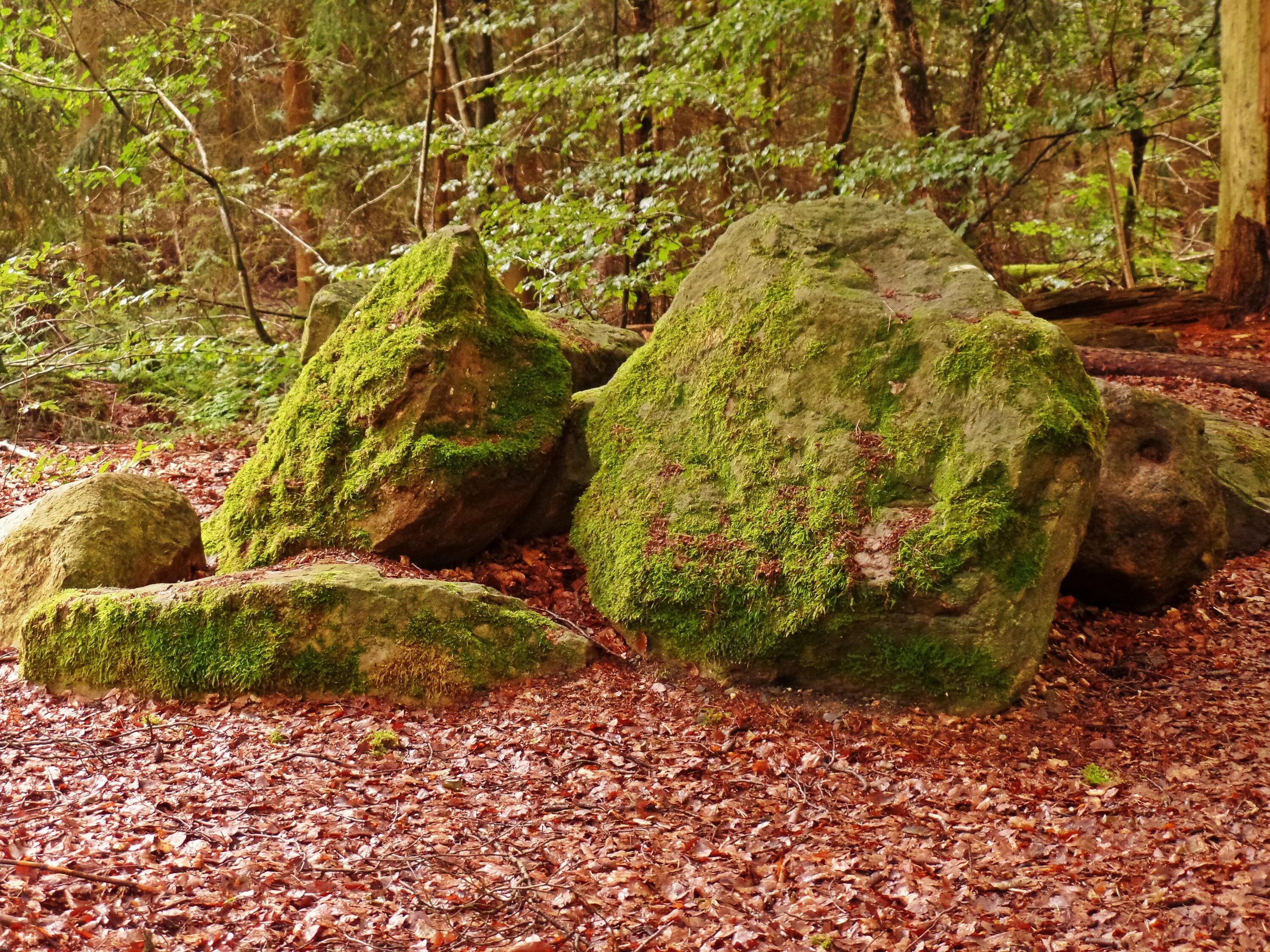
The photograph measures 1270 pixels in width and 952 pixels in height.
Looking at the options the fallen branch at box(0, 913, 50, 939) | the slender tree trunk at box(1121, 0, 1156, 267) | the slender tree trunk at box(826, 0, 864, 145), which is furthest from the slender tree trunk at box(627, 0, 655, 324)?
the fallen branch at box(0, 913, 50, 939)

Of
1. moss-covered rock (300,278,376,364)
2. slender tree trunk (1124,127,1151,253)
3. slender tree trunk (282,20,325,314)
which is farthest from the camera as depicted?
slender tree trunk (282,20,325,314)

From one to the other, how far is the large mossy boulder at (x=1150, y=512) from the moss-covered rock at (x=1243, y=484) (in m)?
0.58

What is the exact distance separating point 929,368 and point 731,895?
329cm

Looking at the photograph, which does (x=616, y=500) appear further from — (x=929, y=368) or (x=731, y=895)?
(x=731, y=895)

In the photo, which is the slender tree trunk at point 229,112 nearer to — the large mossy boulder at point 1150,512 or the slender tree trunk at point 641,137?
the slender tree trunk at point 641,137

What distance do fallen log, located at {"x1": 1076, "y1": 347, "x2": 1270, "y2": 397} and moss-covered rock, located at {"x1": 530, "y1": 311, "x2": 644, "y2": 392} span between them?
448 centimetres

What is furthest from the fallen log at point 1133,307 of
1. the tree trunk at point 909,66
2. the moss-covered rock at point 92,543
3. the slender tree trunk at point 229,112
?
the slender tree trunk at point 229,112

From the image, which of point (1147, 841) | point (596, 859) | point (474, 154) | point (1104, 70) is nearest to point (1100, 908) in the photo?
point (1147, 841)

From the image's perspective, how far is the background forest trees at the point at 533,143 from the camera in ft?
32.7

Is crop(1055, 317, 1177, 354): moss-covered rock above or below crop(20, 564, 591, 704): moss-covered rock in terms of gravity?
above

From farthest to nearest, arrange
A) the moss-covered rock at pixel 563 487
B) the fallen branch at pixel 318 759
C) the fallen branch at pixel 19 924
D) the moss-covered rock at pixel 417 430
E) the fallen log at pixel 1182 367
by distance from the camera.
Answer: the fallen log at pixel 1182 367 → the moss-covered rock at pixel 563 487 → the moss-covered rock at pixel 417 430 → the fallen branch at pixel 318 759 → the fallen branch at pixel 19 924

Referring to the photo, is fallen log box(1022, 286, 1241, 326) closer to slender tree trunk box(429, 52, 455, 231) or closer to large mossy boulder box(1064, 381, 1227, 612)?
large mossy boulder box(1064, 381, 1227, 612)

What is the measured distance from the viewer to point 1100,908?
130 inches

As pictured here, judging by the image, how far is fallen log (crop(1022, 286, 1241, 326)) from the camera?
1128 centimetres
